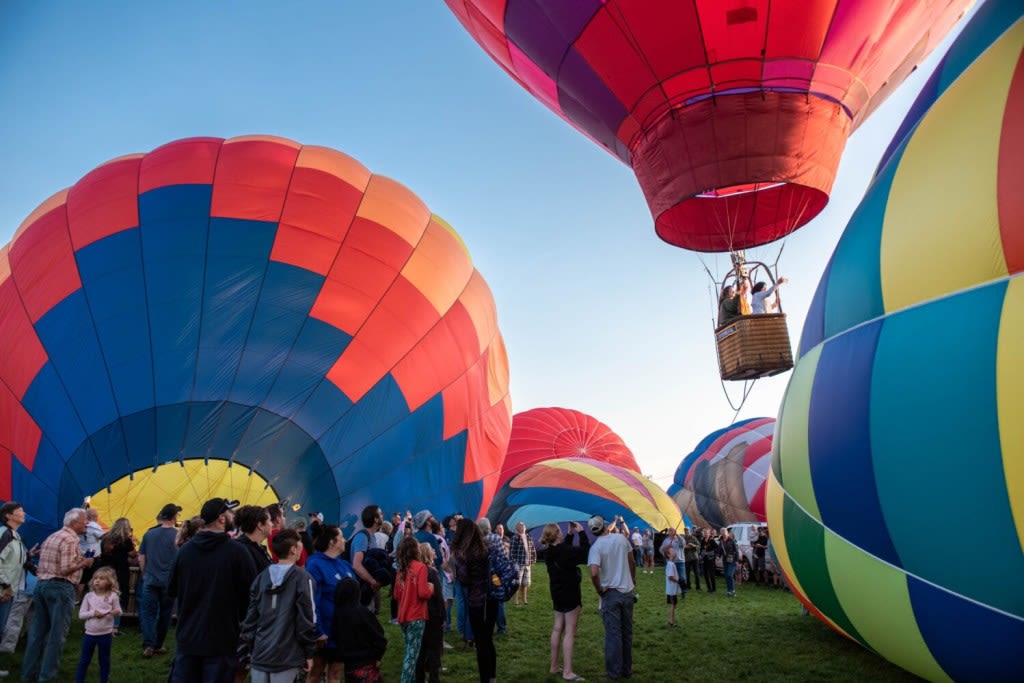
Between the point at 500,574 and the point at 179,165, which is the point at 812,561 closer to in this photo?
the point at 500,574

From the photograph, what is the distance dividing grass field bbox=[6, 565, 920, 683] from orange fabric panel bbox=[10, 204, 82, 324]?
3.34m

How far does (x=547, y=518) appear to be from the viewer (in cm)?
1706

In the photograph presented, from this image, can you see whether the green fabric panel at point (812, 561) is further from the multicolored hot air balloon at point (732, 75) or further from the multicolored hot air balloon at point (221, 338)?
the multicolored hot air balloon at point (221, 338)

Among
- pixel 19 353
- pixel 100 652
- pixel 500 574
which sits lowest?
pixel 100 652

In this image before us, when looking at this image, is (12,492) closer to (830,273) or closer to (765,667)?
(765,667)

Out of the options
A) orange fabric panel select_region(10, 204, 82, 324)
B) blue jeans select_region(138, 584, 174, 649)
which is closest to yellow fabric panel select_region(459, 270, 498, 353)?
orange fabric panel select_region(10, 204, 82, 324)

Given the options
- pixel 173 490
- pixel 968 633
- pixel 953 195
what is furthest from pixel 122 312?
pixel 968 633

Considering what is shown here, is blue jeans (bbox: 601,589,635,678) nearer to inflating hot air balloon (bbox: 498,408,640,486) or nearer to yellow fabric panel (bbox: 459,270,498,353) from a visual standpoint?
yellow fabric panel (bbox: 459,270,498,353)

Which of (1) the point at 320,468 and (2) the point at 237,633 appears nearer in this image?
(2) the point at 237,633

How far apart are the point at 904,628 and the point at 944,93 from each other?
3004 mm

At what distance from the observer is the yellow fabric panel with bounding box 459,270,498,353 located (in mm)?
10000

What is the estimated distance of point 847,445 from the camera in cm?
414

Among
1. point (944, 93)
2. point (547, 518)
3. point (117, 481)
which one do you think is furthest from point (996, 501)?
point (547, 518)

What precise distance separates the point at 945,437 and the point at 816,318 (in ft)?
5.62
